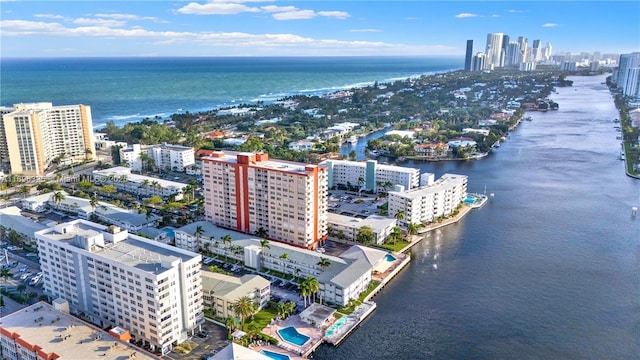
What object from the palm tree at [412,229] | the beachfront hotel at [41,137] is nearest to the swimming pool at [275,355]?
the palm tree at [412,229]

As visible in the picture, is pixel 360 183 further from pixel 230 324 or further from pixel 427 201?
pixel 230 324

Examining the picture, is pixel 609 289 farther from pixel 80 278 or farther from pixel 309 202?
pixel 80 278

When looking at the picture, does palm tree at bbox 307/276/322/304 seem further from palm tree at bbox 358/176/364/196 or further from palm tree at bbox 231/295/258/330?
palm tree at bbox 358/176/364/196

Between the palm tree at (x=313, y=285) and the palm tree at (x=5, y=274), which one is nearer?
the palm tree at (x=313, y=285)

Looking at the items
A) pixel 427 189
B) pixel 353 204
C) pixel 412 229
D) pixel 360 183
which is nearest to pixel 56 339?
pixel 412 229

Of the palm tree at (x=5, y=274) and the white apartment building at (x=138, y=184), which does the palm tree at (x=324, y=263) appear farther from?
the white apartment building at (x=138, y=184)

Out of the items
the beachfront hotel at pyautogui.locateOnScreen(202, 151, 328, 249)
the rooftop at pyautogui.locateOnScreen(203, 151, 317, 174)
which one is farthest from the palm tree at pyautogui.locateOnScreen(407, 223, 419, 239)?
the rooftop at pyautogui.locateOnScreen(203, 151, 317, 174)
